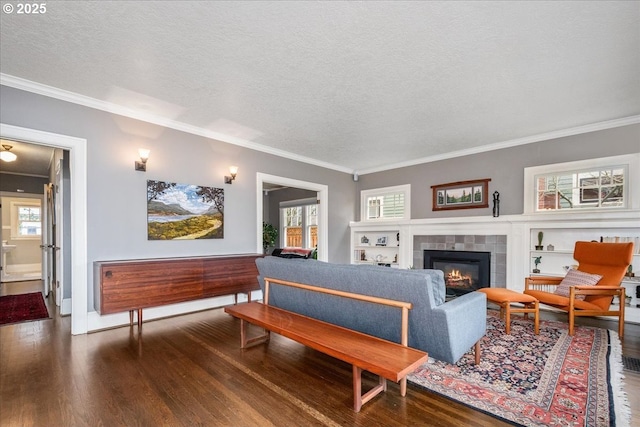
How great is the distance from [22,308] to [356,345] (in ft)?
17.3

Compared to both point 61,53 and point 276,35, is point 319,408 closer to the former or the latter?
point 276,35

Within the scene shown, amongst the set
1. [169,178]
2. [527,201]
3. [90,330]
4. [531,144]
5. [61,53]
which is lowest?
[90,330]

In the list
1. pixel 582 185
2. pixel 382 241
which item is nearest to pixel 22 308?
pixel 382 241

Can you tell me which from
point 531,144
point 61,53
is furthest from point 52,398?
point 531,144

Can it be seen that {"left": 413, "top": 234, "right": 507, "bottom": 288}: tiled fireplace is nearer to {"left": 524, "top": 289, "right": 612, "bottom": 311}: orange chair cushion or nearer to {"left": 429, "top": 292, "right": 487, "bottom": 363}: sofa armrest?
{"left": 524, "top": 289, "right": 612, "bottom": 311}: orange chair cushion

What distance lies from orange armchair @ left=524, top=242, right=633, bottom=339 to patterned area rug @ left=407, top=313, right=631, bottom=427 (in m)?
0.28

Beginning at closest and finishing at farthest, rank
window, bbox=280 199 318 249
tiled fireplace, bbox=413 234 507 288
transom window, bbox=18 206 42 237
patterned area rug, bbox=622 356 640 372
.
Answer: patterned area rug, bbox=622 356 640 372
tiled fireplace, bbox=413 234 507 288
transom window, bbox=18 206 42 237
window, bbox=280 199 318 249

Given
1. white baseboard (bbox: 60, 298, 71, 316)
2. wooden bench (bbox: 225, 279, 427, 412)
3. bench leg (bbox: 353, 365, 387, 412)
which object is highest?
wooden bench (bbox: 225, 279, 427, 412)

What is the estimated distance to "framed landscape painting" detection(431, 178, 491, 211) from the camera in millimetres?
5320

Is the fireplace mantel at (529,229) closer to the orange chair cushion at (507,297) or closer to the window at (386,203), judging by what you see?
the window at (386,203)

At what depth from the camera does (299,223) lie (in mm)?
8938

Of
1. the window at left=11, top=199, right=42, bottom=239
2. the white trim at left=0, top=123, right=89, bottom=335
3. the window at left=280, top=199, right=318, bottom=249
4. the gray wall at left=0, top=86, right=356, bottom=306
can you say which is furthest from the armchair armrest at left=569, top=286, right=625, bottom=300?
the window at left=11, top=199, right=42, bottom=239

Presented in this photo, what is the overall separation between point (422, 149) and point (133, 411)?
5315 mm

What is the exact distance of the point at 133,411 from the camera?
188cm
